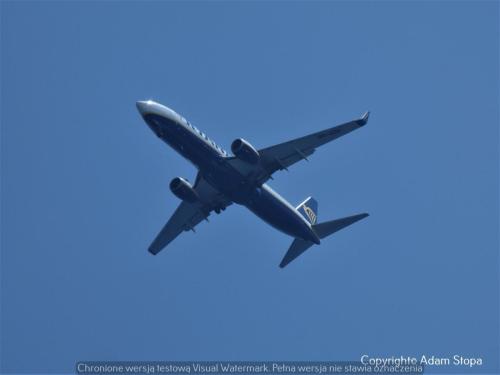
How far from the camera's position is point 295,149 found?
54.3 m

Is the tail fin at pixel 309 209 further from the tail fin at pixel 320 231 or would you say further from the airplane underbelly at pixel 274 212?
the airplane underbelly at pixel 274 212

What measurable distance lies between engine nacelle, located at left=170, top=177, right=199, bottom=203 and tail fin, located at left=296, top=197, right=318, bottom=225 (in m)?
8.26

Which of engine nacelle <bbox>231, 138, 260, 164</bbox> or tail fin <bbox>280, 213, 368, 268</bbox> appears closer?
engine nacelle <bbox>231, 138, 260, 164</bbox>

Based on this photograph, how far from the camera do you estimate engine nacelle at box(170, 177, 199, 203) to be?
185ft

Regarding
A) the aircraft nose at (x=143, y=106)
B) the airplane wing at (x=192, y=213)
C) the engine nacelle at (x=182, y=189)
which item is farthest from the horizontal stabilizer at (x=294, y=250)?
the aircraft nose at (x=143, y=106)

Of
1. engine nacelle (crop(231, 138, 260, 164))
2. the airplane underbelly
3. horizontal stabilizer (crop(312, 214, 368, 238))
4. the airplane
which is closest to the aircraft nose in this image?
the airplane

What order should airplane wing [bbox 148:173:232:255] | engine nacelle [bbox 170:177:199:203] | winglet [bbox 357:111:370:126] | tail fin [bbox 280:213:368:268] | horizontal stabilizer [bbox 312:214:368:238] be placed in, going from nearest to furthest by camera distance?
winglet [bbox 357:111:370:126] → engine nacelle [bbox 170:177:199:203] → tail fin [bbox 280:213:368:268] → horizontal stabilizer [bbox 312:214:368:238] → airplane wing [bbox 148:173:232:255]

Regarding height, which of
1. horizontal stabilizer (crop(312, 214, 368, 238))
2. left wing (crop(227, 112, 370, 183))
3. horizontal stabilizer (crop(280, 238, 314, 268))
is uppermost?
left wing (crop(227, 112, 370, 183))

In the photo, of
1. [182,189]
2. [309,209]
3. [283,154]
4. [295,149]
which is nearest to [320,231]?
[309,209]

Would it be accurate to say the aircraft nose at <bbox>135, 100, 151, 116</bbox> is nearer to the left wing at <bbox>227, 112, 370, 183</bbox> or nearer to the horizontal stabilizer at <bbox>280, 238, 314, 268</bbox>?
the left wing at <bbox>227, 112, 370, 183</bbox>

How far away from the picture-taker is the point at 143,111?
52500 mm

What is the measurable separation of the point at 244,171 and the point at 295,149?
138 inches

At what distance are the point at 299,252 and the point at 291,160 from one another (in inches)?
293

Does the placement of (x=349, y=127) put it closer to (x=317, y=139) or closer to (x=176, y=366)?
(x=317, y=139)
